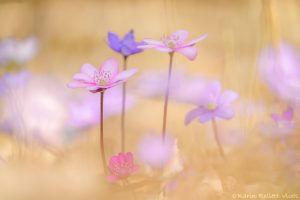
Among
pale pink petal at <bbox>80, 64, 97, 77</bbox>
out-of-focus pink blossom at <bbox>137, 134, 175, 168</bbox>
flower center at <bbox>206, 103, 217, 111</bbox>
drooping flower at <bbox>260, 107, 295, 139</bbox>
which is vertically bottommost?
out-of-focus pink blossom at <bbox>137, 134, 175, 168</bbox>

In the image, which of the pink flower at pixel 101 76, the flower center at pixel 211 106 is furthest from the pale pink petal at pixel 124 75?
the flower center at pixel 211 106

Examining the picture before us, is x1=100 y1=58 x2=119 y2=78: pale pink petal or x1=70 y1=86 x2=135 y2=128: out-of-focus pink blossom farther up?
x1=100 y1=58 x2=119 y2=78: pale pink petal

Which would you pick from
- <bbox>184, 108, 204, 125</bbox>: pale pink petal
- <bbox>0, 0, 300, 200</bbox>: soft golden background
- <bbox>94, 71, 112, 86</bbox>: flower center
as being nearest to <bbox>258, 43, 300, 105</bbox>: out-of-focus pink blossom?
<bbox>0, 0, 300, 200</bbox>: soft golden background

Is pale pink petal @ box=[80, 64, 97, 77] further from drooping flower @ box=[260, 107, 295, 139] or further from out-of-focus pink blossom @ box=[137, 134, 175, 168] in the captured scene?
drooping flower @ box=[260, 107, 295, 139]

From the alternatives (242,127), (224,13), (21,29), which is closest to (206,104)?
(242,127)

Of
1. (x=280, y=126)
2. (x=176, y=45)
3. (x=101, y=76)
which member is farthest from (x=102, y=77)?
(x=280, y=126)

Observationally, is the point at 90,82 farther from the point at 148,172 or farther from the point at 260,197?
the point at 260,197

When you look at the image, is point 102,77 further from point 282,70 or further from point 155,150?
point 282,70

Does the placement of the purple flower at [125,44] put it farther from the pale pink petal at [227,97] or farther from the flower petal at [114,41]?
the pale pink petal at [227,97]
